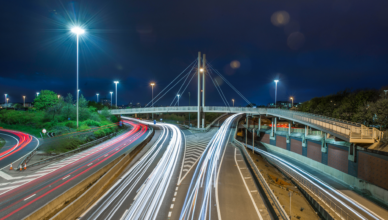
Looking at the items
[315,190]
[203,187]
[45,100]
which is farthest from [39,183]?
[45,100]

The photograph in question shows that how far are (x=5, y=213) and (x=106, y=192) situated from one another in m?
4.80

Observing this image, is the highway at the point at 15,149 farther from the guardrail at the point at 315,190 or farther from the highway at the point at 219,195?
the guardrail at the point at 315,190

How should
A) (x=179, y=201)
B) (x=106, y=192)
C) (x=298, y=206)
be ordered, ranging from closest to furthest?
(x=179, y=201), (x=106, y=192), (x=298, y=206)

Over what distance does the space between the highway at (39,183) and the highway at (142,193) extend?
2.97 m

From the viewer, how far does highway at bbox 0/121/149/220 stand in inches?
417

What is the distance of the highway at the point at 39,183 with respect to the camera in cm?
1059

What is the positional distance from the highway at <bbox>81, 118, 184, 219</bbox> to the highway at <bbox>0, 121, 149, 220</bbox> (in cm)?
297

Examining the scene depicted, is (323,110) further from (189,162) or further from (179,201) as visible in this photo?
(179,201)

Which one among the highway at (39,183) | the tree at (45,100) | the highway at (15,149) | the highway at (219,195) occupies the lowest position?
the highway at (219,195)

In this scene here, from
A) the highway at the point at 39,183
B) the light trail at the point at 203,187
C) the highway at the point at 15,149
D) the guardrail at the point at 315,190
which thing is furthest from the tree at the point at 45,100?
the guardrail at the point at 315,190

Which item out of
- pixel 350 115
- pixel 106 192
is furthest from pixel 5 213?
pixel 350 115

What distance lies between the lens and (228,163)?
68.1 feet

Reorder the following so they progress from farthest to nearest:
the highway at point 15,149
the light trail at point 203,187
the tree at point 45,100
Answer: the tree at point 45,100 < the highway at point 15,149 < the light trail at point 203,187

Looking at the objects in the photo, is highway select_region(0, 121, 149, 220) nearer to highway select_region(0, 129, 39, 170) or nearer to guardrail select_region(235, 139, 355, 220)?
highway select_region(0, 129, 39, 170)
